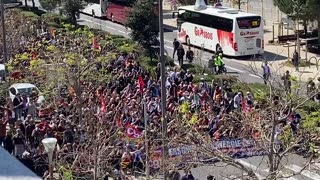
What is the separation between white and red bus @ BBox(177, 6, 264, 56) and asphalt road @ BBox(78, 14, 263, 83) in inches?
26.8

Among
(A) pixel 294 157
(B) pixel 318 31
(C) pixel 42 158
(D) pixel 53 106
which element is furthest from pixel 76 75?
(B) pixel 318 31

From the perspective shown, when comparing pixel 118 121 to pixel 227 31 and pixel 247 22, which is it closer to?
pixel 247 22

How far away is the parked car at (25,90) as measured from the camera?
25298mm

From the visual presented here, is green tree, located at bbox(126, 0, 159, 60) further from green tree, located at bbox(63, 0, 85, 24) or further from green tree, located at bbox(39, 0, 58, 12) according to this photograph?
green tree, located at bbox(39, 0, 58, 12)

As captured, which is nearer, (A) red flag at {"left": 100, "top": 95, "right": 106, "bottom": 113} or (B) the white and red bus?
(A) red flag at {"left": 100, "top": 95, "right": 106, "bottom": 113}

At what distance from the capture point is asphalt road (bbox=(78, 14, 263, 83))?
3406cm

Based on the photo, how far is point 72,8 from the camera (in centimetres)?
4472

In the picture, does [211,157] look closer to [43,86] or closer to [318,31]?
[43,86]

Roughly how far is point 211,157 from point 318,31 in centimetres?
2650

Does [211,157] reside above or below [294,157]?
above

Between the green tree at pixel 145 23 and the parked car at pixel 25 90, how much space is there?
8.69 m

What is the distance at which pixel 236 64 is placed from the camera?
37562 millimetres

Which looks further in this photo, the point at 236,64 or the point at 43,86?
the point at 236,64

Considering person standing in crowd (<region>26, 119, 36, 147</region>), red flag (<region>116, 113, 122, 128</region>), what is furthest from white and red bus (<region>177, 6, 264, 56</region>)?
person standing in crowd (<region>26, 119, 36, 147</region>)
